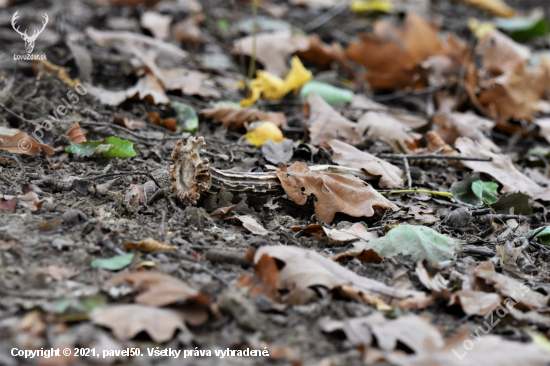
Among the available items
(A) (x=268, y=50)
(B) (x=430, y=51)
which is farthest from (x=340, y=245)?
(B) (x=430, y=51)

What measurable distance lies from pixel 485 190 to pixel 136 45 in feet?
7.99

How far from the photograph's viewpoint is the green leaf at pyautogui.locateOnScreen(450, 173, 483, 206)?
207 cm

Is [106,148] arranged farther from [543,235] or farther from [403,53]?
[403,53]

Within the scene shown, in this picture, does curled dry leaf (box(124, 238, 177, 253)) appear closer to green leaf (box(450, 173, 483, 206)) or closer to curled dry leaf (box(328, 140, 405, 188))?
curled dry leaf (box(328, 140, 405, 188))

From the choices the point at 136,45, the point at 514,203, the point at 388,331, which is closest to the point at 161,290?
the point at 388,331

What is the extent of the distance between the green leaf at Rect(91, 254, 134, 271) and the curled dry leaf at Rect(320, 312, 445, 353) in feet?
1.88

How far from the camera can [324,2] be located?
505 centimetres

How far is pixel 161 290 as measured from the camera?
1197 mm

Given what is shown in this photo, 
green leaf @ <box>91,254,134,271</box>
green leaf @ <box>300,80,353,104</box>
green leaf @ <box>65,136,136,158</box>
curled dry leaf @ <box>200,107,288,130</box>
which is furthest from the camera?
green leaf @ <box>300,80,353,104</box>

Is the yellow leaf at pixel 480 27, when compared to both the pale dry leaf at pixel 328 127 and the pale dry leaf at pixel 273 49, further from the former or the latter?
the pale dry leaf at pixel 328 127

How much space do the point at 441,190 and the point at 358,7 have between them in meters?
3.27

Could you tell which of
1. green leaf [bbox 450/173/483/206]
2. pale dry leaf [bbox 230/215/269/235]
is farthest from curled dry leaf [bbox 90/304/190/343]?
green leaf [bbox 450/173/483/206]

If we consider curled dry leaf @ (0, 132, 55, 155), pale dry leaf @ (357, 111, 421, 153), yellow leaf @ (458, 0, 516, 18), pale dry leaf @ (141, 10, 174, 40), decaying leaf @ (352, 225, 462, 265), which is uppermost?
yellow leaf @ (458, 0, 516, 18)

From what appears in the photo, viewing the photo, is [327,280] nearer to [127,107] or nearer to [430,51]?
[127,107]
